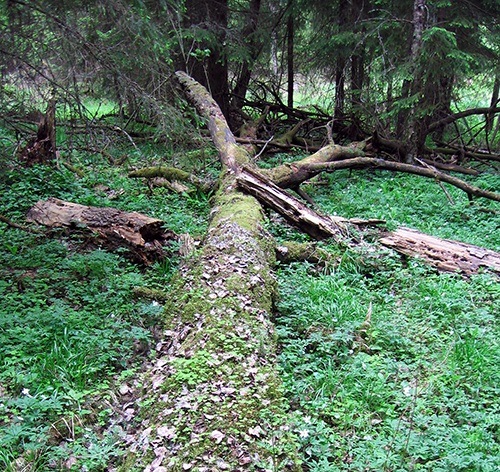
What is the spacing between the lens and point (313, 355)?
378 centimetres

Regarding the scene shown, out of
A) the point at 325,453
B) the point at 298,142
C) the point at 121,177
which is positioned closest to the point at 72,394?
the point at 325,453

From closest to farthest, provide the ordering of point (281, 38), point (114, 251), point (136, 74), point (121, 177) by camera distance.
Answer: point (114, 251), point (136, 74), point (121, 177), point (281, 38)

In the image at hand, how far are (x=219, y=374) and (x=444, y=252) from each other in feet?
12.6

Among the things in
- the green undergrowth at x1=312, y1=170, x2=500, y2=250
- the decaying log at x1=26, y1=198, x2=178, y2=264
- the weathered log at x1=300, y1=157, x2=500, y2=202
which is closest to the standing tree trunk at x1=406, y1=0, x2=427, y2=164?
the green undergrowth at x1=312, y1=170, x2=500, y2=250

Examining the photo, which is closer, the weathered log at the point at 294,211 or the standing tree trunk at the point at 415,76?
the weathered log at the point at 294,211

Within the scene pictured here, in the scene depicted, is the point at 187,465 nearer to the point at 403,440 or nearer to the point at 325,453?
the point at 325,453

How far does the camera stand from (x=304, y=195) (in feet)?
25.8

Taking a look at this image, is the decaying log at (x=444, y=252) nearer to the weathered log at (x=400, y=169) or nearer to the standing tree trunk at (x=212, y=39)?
the weathered log at (x=400, y=169)

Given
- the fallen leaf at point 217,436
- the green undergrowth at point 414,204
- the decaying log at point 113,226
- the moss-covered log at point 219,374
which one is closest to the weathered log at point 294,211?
the green undergrowth at point 414,204

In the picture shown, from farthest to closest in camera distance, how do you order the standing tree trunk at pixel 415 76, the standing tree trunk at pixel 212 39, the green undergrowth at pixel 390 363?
the standing tree trunk at pixel 212 39 < the standing tree trunk at pixel 415 76 < the green undergrowth at pixel 390 363

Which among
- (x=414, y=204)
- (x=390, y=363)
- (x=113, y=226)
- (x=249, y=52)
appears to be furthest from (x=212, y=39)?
(x=390, y=363)

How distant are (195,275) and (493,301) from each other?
3.32 metres

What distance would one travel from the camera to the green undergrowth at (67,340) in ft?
9.33

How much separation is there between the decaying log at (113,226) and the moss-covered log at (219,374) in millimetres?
955
